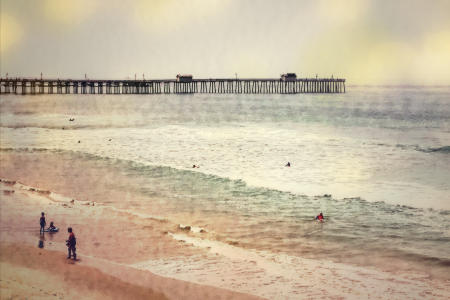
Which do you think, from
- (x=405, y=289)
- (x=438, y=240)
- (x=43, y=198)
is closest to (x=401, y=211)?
(x=438, y=240)

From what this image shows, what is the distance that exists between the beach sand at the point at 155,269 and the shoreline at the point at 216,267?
0.06 feet

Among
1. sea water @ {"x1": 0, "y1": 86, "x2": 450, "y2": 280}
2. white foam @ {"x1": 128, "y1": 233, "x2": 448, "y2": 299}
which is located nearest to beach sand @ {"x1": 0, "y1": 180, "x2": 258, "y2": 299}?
white foam @ {"x1": 128, "y1": 233, "x2": 448, "y2": 299}

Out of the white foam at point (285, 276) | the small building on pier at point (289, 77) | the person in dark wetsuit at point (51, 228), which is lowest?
the white foam at point (285, 276)

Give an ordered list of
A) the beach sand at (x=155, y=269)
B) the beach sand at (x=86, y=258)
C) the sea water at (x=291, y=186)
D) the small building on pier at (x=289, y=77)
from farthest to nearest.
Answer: the small building on pier at (x=289, y=77) < the sea water at (x=291, y=186) < the beach sand at (x=155, y=269) < the beach sand at (x=86, y=258)

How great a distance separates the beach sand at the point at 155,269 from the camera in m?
10.1

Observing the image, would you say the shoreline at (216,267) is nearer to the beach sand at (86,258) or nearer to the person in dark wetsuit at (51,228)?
the beach sand at (86,258)

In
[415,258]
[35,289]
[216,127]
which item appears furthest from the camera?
[216,127]

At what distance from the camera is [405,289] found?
10445mm

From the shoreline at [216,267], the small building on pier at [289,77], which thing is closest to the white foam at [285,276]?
the shoreline at [216,267]

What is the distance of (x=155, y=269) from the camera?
36.9ft

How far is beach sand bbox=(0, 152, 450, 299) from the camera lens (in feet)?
33.0

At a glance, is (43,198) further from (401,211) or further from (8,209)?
(401,211)

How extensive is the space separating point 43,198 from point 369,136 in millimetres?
32641

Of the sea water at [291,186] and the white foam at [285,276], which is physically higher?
the sea water at [291,186]
